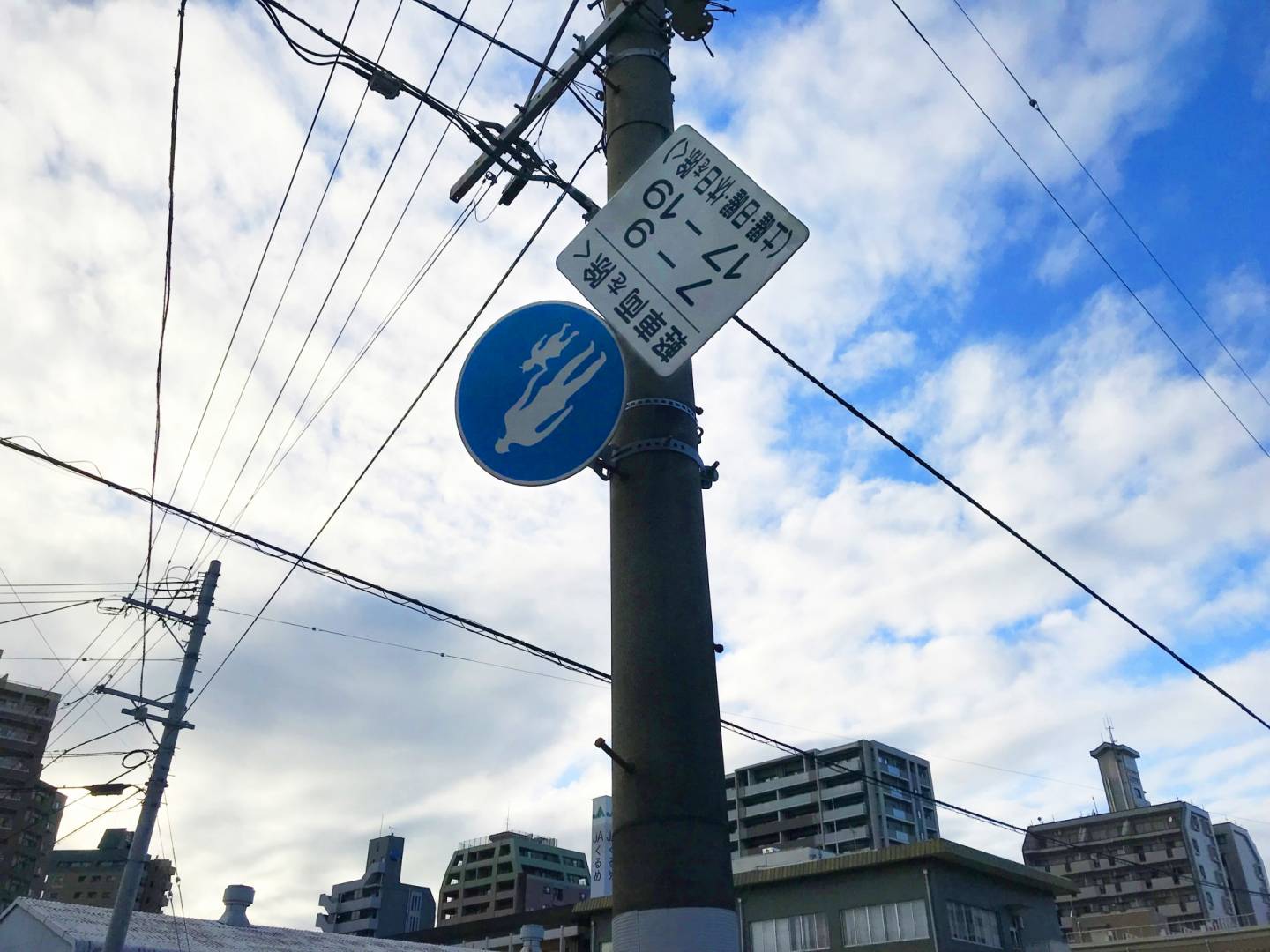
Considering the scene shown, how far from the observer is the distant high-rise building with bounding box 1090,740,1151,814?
9512cm

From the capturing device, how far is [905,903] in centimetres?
2958

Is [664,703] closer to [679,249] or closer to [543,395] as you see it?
[543,395]

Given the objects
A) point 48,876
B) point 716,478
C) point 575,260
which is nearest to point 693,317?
point 575,260

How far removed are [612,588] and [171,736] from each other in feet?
48.6

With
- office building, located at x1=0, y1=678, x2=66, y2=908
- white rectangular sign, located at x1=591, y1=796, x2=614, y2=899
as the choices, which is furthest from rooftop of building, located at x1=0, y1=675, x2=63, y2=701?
white rectangular sign, located at x1=591, y1=796, x2=614, y2=899

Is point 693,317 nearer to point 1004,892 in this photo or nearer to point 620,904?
point 620,904

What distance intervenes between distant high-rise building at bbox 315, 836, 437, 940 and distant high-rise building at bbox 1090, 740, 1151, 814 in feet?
235

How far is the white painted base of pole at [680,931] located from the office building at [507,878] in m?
96.8

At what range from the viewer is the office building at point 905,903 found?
29.4m

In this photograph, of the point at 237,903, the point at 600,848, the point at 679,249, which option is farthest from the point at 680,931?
the point at 600,848

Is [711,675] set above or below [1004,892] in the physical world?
below

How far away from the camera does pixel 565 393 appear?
4566 millimetres

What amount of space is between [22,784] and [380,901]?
35615 mm

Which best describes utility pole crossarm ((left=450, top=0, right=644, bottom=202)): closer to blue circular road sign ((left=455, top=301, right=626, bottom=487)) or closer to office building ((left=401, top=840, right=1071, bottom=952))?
blue circular road sign ((left=455, top=301, right=626, bottom=487))
